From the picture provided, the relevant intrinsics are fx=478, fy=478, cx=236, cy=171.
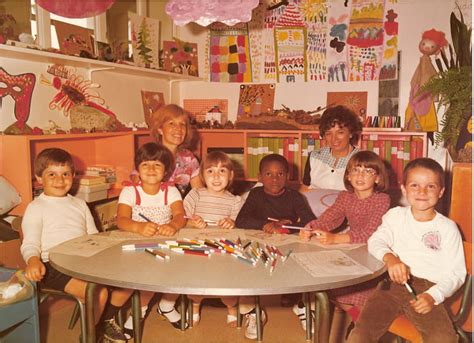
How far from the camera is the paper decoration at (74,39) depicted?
10.3 ft

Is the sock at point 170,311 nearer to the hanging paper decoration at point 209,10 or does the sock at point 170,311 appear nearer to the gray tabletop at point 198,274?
the gray tabletop at point 198,274

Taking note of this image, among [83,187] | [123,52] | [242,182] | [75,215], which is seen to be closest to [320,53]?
[242,182]

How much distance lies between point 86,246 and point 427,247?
4.54ft

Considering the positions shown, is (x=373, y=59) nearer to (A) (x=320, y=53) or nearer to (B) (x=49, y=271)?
(A) (x=320, y=53)

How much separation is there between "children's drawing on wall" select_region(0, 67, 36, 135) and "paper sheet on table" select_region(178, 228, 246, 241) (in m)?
1.27

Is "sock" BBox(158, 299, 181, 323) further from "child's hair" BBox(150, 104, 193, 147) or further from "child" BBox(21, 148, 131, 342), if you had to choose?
"child's hair" BBox(150, 104, 193, 147)

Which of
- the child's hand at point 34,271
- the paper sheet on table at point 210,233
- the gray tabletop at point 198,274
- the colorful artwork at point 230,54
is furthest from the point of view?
the colorful artwork at point 230,54

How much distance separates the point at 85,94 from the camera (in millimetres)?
3510

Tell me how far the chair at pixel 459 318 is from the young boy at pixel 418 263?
0.03 metres

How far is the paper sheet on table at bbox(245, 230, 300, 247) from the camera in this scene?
204 cm

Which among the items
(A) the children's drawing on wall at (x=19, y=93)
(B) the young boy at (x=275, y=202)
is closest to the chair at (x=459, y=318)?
(B) the young boy at (x=275, y=202)

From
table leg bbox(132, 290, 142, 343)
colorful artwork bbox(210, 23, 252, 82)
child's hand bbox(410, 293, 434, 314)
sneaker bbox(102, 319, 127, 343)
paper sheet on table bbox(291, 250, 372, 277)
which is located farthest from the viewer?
colorful artwork bbox(210, 23, 252, 82)

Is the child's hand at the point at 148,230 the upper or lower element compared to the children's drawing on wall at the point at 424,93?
lower

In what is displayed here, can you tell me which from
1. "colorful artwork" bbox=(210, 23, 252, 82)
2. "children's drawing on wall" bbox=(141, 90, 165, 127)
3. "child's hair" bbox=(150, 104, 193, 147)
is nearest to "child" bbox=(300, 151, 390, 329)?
"child's hair" bbox=(150, 104, 193, 147)
